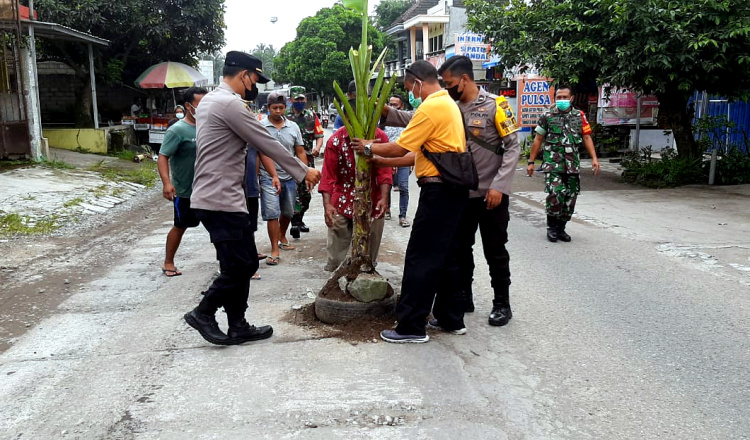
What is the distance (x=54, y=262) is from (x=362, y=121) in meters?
4.52

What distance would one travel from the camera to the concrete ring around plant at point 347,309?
15.4 feet

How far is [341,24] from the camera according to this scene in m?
48.3

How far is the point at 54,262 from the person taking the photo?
7387 millimetres

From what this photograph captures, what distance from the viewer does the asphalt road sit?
11.0ft

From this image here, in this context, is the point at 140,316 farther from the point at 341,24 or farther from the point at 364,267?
the point at 341,24

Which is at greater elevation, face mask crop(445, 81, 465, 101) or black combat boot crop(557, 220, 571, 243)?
face mask crop(445, 81, 465, 101)

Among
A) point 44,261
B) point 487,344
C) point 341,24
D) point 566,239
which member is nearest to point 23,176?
point 44,261

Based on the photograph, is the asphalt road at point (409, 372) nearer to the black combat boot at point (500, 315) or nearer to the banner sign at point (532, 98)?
the black combat boot at point (500, 315)

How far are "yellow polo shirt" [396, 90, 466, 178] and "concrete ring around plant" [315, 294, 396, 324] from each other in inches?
41.0

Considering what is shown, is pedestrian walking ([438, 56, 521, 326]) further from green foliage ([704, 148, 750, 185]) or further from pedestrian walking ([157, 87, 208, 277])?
green foliage ([704, 148, 750, 185])

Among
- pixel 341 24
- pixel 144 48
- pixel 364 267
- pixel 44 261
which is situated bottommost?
pixel 44 261

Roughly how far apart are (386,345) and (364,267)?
65 centimetres

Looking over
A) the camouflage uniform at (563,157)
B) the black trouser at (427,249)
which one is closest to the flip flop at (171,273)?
the black trouser at (427,249)

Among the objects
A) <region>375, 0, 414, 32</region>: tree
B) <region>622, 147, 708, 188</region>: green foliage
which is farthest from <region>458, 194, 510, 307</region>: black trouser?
<region>375, 0, 414, 32</region>: tree
